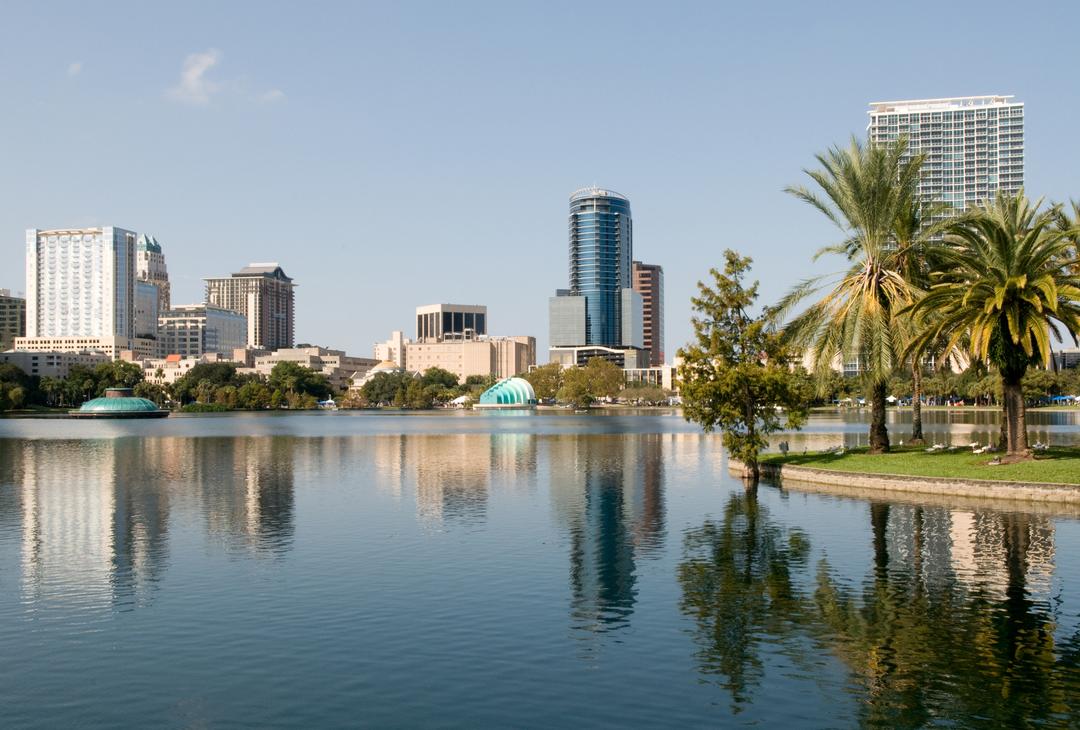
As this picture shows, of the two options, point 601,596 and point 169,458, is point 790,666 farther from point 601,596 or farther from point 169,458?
point 169,458

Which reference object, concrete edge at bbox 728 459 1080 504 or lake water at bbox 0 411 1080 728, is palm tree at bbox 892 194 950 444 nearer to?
concrete edge at bbox 728 459 1080 504

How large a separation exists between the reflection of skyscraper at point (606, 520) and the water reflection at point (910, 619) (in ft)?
5.14

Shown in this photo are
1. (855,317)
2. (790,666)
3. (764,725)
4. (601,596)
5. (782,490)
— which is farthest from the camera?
(855,317)

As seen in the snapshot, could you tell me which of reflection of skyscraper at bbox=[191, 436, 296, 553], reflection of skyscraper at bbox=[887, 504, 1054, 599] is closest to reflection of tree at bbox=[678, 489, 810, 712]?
reflection of skyscraper at bbox=[887, 504, 1054, 599]

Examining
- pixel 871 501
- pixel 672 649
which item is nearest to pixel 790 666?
pixel 672 649

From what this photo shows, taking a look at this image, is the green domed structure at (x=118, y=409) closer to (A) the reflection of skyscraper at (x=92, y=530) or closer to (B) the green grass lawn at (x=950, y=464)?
(A) the reflection of skyscraper at (x=92, y=530)

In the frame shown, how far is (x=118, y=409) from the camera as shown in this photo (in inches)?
6102

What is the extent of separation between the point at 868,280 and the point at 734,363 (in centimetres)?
708

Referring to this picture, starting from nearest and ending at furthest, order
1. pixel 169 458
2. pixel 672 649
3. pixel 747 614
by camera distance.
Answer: pixel 672 649 < pixel 747 614 < pixel 169 458

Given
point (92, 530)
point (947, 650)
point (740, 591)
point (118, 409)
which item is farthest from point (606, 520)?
point (118, 409)

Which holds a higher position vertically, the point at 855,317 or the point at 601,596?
the point at 855,317

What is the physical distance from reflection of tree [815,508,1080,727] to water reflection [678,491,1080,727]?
0.02 m

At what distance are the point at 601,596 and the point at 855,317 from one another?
2634 cm

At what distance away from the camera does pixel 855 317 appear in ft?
139
